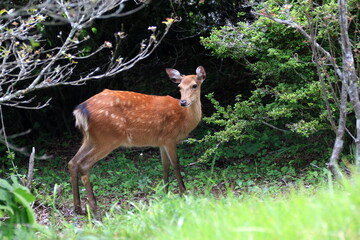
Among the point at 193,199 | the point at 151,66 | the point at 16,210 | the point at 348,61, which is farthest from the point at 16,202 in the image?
the point at 151,66

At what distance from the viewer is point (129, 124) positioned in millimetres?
6621

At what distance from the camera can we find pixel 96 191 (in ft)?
23.3

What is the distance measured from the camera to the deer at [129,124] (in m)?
6.34

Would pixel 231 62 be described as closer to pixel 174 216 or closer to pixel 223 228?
pixel 174 216

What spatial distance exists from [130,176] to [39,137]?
2795 millimetres

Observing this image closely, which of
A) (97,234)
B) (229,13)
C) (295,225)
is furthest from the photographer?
(229,13)

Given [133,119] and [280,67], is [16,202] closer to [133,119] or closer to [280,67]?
[133,119]

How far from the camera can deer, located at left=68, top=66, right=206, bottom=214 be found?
249 inches

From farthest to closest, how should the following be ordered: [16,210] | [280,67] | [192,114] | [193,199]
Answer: [192,114] < [280,67] < [16,210] < [193,199]

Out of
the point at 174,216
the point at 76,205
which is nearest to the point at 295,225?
the point at 174,216

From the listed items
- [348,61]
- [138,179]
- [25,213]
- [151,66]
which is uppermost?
[348,61]

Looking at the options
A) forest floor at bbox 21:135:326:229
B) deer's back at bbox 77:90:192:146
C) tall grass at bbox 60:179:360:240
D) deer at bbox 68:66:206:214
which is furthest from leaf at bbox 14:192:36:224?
deer's back at bbox 77:90:192:146

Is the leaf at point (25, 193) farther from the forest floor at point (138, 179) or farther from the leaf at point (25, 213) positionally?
the forest floor at point (138, 179)

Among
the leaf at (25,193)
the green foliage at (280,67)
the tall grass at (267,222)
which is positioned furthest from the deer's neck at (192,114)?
the tall grass at (267,222)
